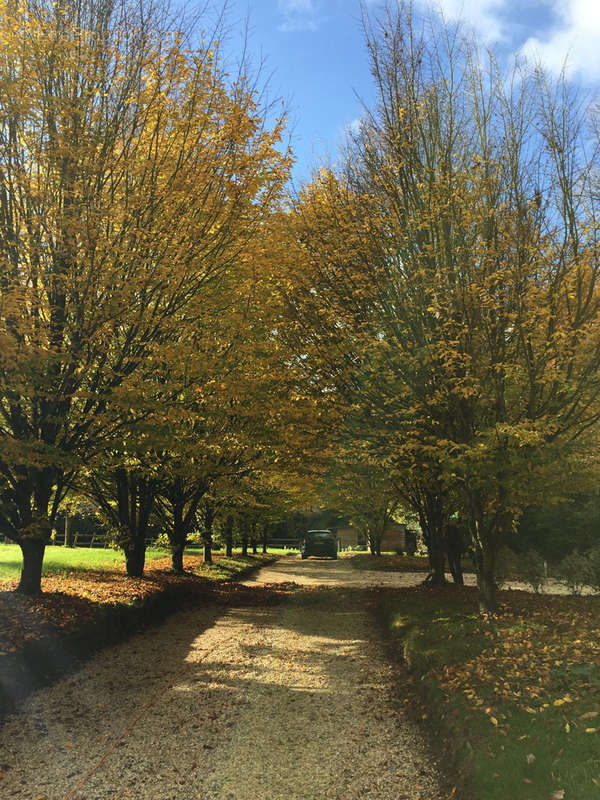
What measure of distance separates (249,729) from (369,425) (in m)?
6.83

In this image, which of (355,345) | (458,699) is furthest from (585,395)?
(458,699)

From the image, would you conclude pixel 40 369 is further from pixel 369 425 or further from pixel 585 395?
pixel 585 395

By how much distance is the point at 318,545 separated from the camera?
1789 inches

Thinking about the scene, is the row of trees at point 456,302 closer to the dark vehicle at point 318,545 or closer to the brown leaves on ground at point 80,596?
the brown leaves on ground at point 80,596

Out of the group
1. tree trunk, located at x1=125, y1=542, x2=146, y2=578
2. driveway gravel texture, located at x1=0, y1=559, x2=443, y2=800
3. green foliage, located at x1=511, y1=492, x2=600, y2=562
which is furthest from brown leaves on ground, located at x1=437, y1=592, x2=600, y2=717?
green foliage, located at x1=511, y1=492, x2=600, y2=562

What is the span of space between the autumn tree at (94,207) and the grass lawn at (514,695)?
241 inches

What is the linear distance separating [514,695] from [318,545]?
1560 inches

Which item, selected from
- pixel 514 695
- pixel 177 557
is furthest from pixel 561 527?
pixel 514 695

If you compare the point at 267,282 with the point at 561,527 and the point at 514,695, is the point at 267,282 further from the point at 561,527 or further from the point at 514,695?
the point at 561,527

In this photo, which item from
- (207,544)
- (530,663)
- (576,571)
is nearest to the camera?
(530,663)

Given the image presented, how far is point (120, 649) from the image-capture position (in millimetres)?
10969

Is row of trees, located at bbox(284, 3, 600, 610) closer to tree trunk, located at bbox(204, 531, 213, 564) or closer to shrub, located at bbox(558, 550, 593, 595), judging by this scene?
shrub, located at bbox(558, 550, 593, 595)

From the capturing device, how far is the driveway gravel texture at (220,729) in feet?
18.3

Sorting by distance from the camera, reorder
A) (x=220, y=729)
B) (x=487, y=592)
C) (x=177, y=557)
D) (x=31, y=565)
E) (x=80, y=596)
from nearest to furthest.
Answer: (x=220, y=729) → (x=31, y=565) → (x=487, y=592) → (x=80, y=596) → (x=177, y=557)
